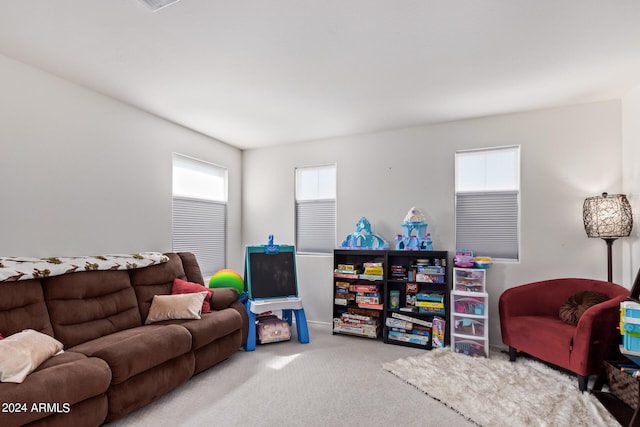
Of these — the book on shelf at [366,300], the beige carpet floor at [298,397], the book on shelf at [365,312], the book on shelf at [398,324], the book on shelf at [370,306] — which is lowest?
the beige carpet floor at [298,397]

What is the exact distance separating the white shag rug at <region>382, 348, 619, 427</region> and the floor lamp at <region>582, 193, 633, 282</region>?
1.18 meters

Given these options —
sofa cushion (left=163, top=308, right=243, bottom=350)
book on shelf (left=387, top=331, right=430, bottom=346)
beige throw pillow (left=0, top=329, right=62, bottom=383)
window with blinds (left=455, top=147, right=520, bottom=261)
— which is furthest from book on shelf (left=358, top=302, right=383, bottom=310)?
beige throw pillow (left=0, top=329, right=62, bottom=383)

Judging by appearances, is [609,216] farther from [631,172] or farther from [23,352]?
[23,352]

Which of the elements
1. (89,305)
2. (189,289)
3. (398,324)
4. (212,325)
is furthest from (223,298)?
(398,324)

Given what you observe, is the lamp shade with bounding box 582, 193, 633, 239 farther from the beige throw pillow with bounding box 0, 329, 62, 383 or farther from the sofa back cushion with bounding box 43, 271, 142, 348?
the beige throw pillow with bounding box 0, 329, 62, 383

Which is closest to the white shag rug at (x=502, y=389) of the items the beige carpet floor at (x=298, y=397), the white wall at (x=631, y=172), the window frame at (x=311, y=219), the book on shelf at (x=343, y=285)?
the beige carpet floor at (x=298, y=397)

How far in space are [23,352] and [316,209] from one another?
3426 millimetres

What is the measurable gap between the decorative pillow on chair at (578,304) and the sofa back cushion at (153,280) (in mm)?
3693

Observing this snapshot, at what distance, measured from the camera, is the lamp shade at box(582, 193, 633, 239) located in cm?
300

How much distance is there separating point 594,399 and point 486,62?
2657 millimetres

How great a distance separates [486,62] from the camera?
263cm

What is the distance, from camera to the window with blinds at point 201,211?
4.15m

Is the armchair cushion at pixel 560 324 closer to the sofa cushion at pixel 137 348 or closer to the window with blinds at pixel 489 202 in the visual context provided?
the window with blinds at pixel 489 202

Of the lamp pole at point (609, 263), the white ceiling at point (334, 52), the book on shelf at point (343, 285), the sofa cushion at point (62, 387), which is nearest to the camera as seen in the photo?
the sofa cushion at point (62, 387)
